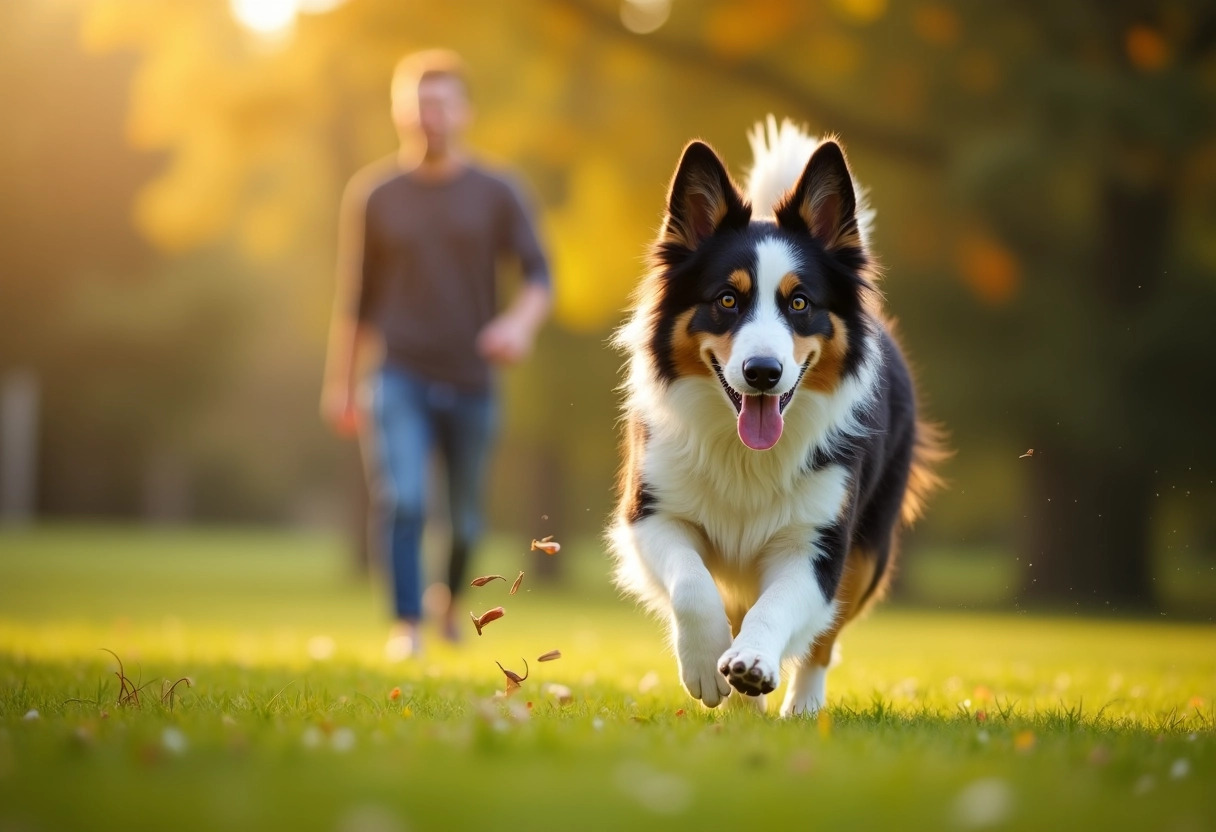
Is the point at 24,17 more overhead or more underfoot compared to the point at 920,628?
more overhead

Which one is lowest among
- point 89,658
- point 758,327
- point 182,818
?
point 89,658

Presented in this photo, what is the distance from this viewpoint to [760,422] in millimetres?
4242

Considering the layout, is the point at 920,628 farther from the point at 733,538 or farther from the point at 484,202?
the point at 733,538

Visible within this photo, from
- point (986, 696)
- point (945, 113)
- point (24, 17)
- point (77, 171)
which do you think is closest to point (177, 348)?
point (77, 171)

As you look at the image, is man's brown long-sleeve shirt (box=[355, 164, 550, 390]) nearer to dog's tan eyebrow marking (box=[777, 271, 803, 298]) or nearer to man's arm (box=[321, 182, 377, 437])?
man's arm (box=[321, 182, 377, 437])

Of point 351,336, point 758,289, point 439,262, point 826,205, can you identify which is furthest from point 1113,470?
point 758,289

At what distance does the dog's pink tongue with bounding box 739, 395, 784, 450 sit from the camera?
4.22 metres

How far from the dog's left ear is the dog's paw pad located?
160cm

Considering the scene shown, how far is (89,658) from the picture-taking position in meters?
6.45

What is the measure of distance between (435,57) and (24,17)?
21.4 metres

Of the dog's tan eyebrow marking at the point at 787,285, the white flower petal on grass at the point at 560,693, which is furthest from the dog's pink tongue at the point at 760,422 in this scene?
the white flower petal on grass at the point at 560,693

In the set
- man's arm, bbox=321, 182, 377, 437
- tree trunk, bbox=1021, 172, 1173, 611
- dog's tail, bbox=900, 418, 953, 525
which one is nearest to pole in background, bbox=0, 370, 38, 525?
tree trunk, bbox=1021, 172, 1173, 611

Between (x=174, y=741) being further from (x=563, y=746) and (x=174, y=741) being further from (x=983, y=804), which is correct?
(x=983, y=804)

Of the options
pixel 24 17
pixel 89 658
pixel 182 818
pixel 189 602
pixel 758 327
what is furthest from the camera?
pixel 24 17
